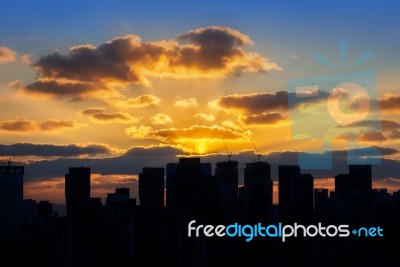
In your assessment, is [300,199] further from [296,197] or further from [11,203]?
[11,203]

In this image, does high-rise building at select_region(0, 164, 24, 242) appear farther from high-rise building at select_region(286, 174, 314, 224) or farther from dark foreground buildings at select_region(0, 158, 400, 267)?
high-rise building at select_region(286, 174, 314, 224)

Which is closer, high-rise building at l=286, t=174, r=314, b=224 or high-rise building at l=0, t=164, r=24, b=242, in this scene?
high-rise building at l=0, t=164, r=24, b=242

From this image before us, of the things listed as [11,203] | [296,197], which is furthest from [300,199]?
[11,203]

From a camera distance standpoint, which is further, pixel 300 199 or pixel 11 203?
pixel 300 199

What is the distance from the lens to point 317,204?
73.8 m

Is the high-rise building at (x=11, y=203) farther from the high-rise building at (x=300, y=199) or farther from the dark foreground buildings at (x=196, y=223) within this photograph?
the high-rise building at (x=300, y=199)

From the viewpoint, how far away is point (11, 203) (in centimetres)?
6353

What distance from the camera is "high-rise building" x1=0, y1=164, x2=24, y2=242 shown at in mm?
57553

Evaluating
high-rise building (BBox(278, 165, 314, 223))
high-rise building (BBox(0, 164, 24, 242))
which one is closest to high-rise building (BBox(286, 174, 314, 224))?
high-rise building (BBox(278, 165, 314, 223))

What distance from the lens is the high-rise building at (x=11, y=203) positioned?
57553 mm

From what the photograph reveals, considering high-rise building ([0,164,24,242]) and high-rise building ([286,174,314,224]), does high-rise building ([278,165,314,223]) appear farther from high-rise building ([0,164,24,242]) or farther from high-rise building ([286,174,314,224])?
high-rise building ([0,164,24,242])

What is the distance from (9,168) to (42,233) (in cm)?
2207

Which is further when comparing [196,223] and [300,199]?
[300,199]

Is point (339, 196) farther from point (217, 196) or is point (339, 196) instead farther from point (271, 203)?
point (217, 196)
